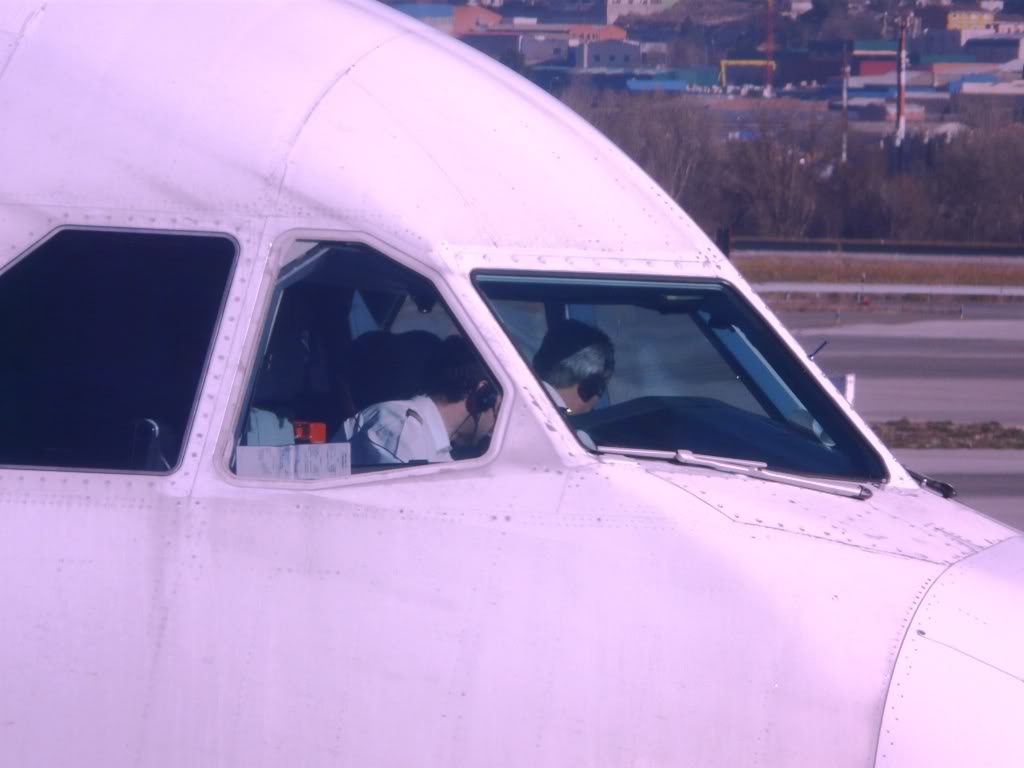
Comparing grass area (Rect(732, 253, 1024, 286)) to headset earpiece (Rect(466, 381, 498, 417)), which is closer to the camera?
headset earpiece (Rect(466, 381, 498, 417))

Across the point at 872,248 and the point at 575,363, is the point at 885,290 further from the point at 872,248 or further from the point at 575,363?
the point at 575,363

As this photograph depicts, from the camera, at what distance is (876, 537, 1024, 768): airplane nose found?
9.84 feet

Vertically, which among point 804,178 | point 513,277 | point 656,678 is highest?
point 804,178

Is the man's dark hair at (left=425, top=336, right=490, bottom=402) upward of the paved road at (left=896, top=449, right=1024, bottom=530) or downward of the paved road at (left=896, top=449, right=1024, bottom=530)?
upward

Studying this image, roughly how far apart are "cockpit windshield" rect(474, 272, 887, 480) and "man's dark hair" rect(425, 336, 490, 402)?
0.12m

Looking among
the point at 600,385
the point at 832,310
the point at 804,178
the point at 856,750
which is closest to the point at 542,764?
the point at 856,750

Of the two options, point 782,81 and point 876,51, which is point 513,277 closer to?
point 782,81

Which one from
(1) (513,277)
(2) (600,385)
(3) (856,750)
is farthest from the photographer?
(2) (600,385)

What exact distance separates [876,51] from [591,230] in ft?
205

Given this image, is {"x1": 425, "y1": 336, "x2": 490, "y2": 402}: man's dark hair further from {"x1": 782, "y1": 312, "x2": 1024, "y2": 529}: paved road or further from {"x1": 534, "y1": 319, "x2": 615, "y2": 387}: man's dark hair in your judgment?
{"x1": 782, "y1": 312, "x2": 1024, "y2": 529}: paved road

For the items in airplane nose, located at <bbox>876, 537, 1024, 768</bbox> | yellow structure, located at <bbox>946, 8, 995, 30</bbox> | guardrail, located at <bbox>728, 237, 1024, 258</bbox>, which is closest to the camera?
airplane nose, located at <bbox>876, 537, 1024, 768</bbox>

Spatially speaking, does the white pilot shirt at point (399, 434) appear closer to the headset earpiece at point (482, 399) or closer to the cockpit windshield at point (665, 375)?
the headset earpiece at point (482, 399)

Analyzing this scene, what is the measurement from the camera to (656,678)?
3.08 m

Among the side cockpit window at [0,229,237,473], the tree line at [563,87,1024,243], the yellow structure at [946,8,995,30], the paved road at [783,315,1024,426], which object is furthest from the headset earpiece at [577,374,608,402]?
the yellow structure at [946,8,995,30]
